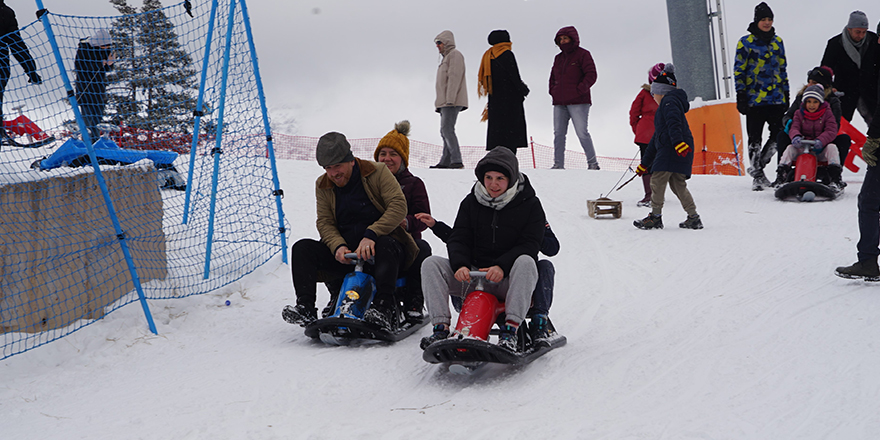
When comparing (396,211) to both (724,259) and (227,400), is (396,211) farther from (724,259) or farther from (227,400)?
(724,259)

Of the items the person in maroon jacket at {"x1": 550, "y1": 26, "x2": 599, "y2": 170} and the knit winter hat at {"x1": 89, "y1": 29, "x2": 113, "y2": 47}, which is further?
the person in maroon jacket at {"x1": 550, "y1": 26, "x2": 599, "y2": 170}

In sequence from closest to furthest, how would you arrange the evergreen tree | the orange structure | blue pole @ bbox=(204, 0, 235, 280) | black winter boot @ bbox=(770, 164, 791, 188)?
the evergreen tree
blue pole @ bbox=(204, 0, 235, 280)
black winter boot @ bbox=(770, 164, 791, 188)
the orange structure

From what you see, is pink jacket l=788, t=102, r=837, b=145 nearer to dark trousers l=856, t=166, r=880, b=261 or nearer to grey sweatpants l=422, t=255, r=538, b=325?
dark trousers l=856, t=166, r=880, b=261

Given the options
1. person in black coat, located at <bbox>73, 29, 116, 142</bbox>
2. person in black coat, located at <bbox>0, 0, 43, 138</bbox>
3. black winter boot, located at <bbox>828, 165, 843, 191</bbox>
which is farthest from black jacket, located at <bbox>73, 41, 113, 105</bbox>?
black winter boot, located at <bbox>828, 165, 843, 191</bbox>

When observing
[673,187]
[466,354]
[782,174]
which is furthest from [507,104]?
[466,354]

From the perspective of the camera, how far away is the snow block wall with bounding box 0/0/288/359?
3934 millimetres

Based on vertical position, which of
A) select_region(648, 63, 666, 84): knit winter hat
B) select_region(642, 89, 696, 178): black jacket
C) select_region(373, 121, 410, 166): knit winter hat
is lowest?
select_region(642, 89, 696, 178): black jacket

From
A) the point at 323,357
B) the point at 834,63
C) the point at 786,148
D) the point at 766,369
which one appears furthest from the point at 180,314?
the point at 834,63

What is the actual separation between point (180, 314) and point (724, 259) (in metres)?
4.35

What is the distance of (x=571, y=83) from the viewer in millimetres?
9688

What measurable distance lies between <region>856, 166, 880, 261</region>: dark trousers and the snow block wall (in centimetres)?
457

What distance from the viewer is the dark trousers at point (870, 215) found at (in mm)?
4141

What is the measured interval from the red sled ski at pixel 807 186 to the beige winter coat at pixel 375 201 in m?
5.59

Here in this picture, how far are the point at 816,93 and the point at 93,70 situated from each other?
25.1ft
